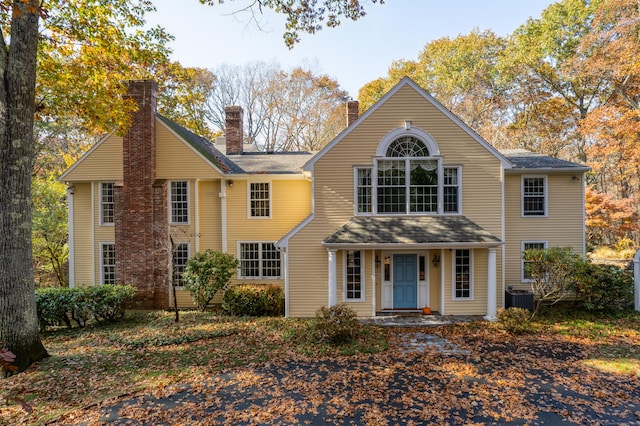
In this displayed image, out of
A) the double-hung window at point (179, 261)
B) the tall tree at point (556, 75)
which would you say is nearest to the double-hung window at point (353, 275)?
the double-hung window at point (179, 261)

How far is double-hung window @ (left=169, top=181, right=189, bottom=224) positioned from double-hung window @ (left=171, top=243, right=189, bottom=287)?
113 cm

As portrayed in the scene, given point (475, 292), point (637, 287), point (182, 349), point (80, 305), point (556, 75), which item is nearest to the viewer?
point (182, 349)

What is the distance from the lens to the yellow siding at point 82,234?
14.5 m

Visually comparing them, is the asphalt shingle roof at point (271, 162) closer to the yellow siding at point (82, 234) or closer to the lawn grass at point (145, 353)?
the lawn grass at point (145, 353)

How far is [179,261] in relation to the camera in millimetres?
14359

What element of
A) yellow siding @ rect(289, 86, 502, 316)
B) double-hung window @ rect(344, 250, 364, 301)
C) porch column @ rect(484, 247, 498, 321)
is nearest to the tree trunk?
yellow siding @ rect(289, 86, 502, 316)

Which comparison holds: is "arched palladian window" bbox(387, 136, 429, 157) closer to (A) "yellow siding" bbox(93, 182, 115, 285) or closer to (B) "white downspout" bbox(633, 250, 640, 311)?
(B) "white downspout" bbox(633, 250, 640, 311)

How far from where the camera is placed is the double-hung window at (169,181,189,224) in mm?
14312

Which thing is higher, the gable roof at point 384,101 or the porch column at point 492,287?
the gable roof at point 384,101

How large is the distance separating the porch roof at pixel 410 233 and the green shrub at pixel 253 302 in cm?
323

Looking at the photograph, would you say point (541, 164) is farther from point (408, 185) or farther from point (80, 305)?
point (80, 305)

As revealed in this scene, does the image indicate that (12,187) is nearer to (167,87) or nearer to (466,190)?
(466,190)

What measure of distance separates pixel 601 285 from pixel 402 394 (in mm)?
9926

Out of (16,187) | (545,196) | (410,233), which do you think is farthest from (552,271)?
(16,187)
